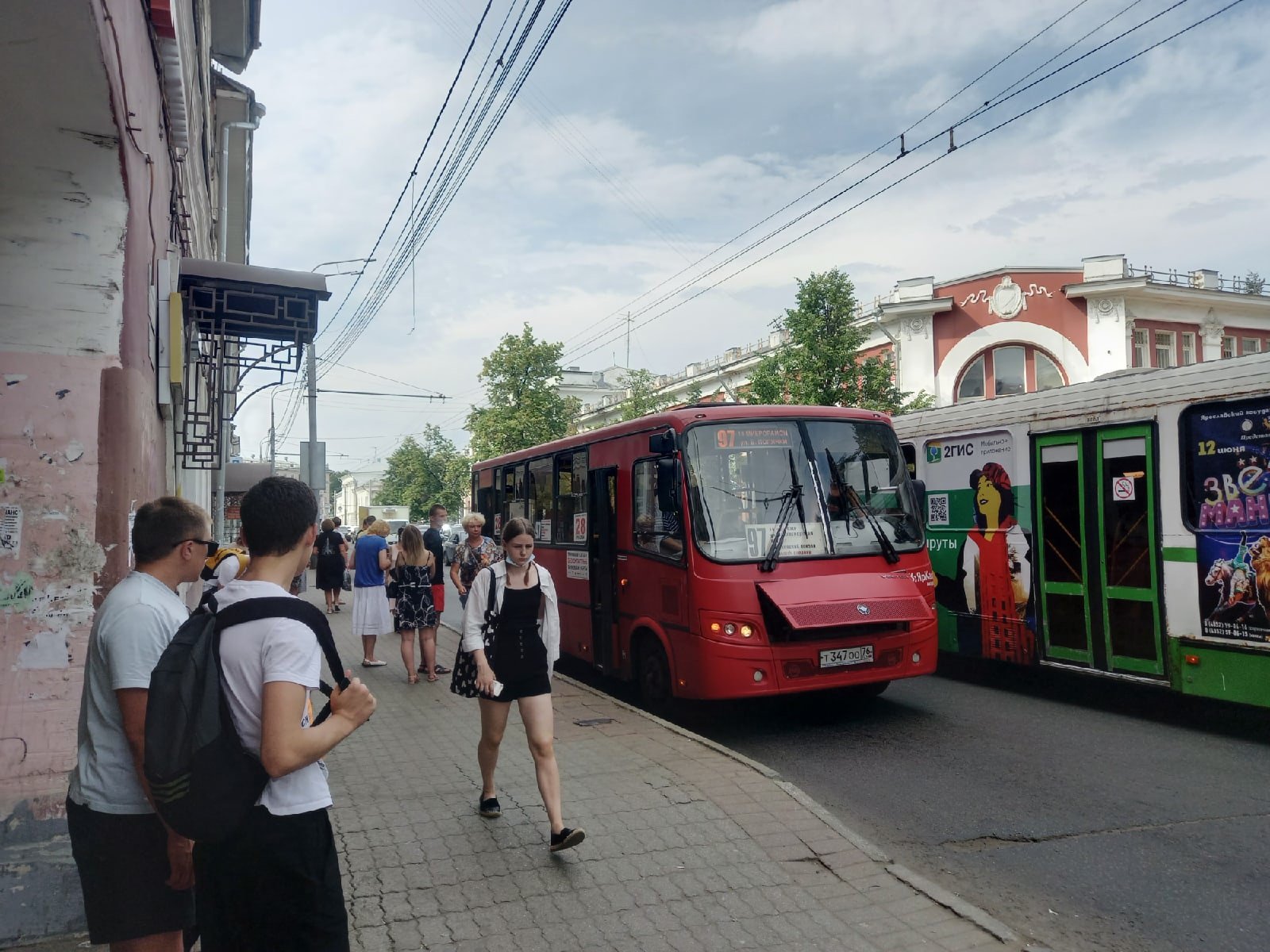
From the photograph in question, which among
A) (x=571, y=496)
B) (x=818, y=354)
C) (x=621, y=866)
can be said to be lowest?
(x=621, y=866)

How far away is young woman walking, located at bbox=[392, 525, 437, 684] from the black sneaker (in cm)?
580

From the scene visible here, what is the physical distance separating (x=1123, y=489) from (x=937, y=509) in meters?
2.60

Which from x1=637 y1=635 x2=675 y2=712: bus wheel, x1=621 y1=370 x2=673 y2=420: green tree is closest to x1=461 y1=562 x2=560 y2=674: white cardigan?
x1=637 y1=635 x2=675 y2=712: bus wheel

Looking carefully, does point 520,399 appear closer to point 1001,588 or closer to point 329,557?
point 329,557

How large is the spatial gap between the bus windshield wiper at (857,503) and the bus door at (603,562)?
2345mm

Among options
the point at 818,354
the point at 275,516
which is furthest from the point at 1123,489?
the point at 818,354

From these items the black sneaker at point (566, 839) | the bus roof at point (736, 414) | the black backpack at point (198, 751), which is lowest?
the black sneaker at point (566, 839)

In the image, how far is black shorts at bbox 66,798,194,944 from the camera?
2.90 meters

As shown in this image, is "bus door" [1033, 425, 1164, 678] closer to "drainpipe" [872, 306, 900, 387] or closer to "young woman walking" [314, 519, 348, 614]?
"young woman walking" [314, 519, 348, 614]

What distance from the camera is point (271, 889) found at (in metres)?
2.54

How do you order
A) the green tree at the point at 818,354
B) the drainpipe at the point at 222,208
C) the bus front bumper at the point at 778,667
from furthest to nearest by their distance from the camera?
1. the green tree at the point at 818,354
2. the drainpipe at the point at 222,208
3. the bus front bumper at the point at 778,667

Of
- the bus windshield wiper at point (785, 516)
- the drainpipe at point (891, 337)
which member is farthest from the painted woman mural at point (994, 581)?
the drainpipe at point (891, 337)

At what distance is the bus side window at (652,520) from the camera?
8536mm

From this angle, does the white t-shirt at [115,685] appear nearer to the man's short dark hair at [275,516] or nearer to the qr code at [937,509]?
the man's short dark hair at [275,516]
